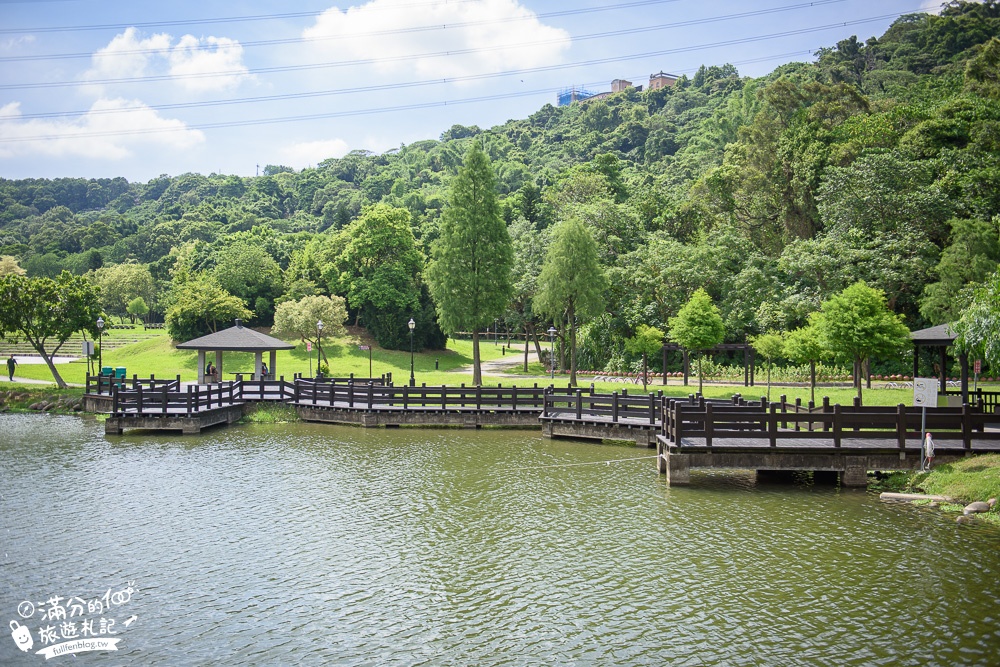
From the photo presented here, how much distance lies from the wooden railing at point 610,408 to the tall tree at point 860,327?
7618mm

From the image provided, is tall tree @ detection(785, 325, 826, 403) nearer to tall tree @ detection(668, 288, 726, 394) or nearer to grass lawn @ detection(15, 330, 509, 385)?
tall tree @ detection(668, 288, 726, 394)

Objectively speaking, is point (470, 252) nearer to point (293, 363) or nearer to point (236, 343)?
point (236, 343)

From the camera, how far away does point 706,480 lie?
20.4m

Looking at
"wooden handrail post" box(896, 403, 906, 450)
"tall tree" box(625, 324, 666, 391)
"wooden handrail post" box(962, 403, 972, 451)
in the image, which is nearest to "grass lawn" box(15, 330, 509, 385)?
"tall tree" box(625, 324, 666, 391)

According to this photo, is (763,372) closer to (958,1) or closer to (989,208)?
(989,208)

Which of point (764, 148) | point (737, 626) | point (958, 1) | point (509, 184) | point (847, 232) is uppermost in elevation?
point (958, 1)

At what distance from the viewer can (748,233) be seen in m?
58.7

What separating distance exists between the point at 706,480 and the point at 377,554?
10279mm

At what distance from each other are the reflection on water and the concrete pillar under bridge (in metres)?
0.62

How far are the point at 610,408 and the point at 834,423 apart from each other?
10968 millimetres

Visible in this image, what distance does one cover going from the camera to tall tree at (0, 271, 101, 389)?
39.6 m

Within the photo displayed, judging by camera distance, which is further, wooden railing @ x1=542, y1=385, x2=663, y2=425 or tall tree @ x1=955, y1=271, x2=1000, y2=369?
wooden railing @ x1=542, y1=385, x2=663, y2=425

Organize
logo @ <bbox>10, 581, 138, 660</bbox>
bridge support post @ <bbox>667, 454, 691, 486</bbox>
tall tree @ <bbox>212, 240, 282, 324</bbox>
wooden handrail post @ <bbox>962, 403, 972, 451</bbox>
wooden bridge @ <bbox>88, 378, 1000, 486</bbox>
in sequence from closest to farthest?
1. logo @ <bbox>10, 581, 138, 660</bbox>
2. wooden handrail post @ <bbox>962, 403, 972, 451</bbox>
3. wooden bridge @ <bbox>88, 378, 1000, 486</bbox>
4. bridge support post @ <bbox>667, 454, 691, 486</bbox>
5. tall tree @ <bbox>212, 240, 282, 324</bbox>

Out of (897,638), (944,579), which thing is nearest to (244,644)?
(897,638)
